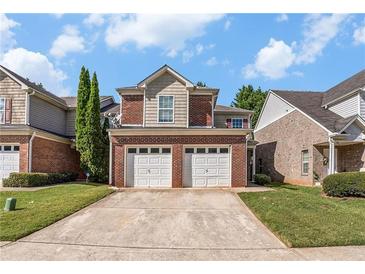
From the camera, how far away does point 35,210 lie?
35.9ft

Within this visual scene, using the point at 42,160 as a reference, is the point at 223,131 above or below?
above

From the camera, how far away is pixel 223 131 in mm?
17016

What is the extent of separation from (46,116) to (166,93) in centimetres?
915

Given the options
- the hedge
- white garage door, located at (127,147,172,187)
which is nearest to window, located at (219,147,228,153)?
white garage door, located at (127,147,172,187)

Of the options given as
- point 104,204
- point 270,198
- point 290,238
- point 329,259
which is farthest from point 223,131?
point 329,259

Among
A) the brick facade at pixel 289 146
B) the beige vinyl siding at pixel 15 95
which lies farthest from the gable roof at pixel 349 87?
the beige vinyl siding at pixel 15 95

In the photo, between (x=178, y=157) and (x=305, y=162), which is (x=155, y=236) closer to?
(x=178, y=157)

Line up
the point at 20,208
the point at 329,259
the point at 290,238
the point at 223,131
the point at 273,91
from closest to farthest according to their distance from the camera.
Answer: the point at 329,259, the point at 290,238, the point at 20,208, the point at 223,131, the point at 273,91

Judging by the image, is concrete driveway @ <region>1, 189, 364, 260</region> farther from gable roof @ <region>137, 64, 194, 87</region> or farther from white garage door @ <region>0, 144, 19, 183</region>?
white garage door @ <region>0, 144, 19, 183</region>

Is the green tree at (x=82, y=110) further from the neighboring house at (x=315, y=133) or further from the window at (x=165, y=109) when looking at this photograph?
the neighboring house at (x=315, y=133)

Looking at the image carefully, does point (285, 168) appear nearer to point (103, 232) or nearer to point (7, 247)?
point (103, 232)

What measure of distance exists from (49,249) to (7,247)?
38.2 inches

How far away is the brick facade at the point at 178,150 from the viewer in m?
17.0

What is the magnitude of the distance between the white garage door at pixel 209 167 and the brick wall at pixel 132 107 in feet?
12.7
